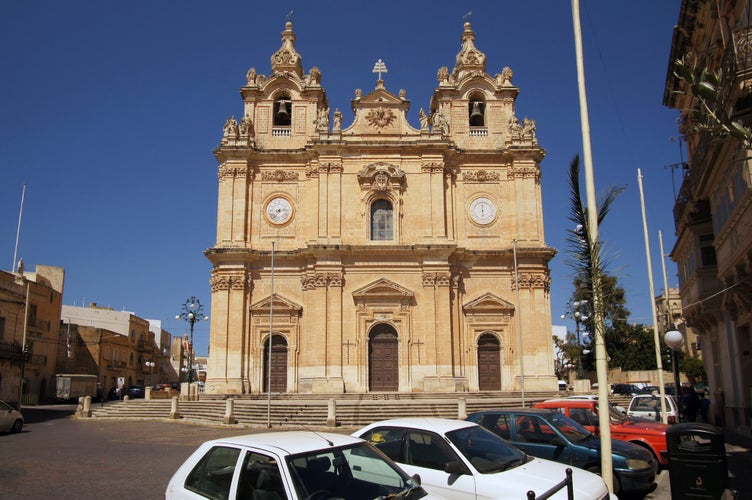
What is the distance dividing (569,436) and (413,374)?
1980 cm

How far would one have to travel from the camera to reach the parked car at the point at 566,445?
10.2 metres

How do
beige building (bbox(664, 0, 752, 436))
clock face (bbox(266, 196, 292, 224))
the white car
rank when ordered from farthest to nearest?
1. clock face (bbox(266, 196, 292, 224))
2. beige building (bbox(664, 0, 752, 436))
3. the white car

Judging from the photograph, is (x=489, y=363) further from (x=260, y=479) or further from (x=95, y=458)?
(x=260, y=479)

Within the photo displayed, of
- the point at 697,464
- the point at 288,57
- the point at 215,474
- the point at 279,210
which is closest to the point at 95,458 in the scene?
the point at 215,474

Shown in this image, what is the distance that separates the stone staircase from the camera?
77.9ft

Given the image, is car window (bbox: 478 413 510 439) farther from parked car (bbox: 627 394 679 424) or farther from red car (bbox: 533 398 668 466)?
parked car (bbox: 627 394 679 424)

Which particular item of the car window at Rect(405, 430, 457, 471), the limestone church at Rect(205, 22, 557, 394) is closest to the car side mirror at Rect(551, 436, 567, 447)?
the car window at Rect(405, 430, 457, 471)

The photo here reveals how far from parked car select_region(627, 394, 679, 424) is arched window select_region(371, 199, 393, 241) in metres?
16.0

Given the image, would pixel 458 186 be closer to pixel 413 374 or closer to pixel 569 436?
pixel 413 374

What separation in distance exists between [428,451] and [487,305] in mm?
24015

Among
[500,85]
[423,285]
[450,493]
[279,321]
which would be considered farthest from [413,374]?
[450,493]

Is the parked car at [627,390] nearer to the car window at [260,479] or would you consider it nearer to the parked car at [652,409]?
the parked car at [652,409]

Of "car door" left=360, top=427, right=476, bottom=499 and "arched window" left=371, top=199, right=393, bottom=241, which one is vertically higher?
"arched window" left=371, top=199, right=393, bottom=241

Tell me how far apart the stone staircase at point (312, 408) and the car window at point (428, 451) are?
14755mm
